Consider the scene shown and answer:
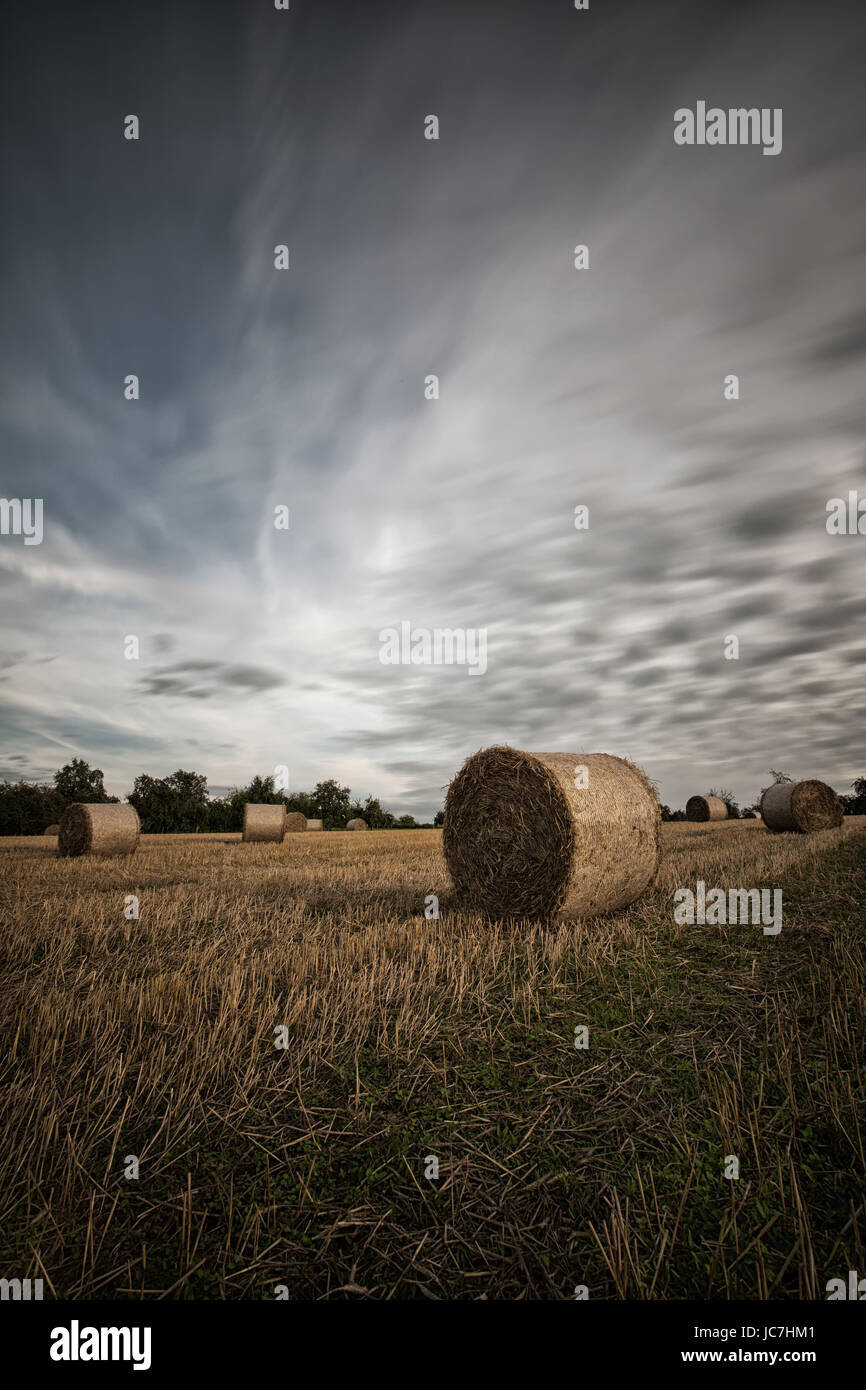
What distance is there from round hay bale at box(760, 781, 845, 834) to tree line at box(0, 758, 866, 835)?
37.4 metres

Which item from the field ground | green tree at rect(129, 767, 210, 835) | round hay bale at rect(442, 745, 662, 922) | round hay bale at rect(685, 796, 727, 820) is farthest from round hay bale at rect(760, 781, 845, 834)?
green tree at rect(129, 767, 210, 835)

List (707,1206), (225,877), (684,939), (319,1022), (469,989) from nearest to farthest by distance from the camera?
(707,1206) < (319,1022) < (469,989) < (684,939) < (225,877)

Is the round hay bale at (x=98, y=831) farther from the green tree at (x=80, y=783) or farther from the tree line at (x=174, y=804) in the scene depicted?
the green tree at (x=80, y=783)

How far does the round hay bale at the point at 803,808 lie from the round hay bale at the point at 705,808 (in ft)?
36.7

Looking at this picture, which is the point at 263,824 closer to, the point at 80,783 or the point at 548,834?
the point at 548,834

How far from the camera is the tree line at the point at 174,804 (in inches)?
2576

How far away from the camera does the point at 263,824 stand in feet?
83.2

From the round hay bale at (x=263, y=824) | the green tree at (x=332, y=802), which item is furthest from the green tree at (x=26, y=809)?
the round hay bale at (x=263, y=824)

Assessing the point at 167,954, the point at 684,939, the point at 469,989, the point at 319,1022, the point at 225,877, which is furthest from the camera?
the point at 225,877
